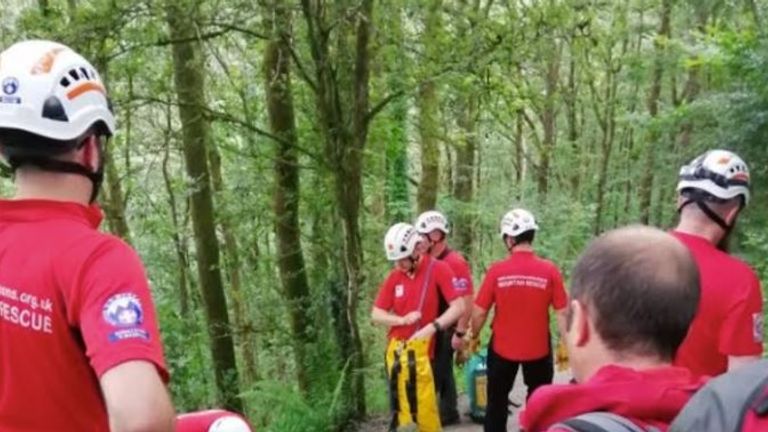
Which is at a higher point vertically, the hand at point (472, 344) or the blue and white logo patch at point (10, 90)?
the blue and white logo patch at point (10, 90)

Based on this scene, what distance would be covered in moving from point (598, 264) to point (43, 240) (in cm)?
145

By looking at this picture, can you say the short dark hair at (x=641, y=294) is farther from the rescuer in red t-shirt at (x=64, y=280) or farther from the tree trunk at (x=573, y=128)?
the tree trunk at (x=573, y=128)

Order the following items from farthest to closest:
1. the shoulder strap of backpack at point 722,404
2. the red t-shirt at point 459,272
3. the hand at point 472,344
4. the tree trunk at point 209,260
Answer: the tree trunk at point 209,260 → the red t-shirt at point 459,272 → the hand at point 472,344 → the shoulder strap of backpack at point 722,404

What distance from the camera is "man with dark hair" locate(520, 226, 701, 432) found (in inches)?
68.2

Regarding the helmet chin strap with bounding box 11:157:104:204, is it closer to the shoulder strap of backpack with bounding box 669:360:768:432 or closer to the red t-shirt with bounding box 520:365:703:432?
the red t-shirt with bounding box 520:365:703:432

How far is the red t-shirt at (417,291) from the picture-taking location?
750 cm

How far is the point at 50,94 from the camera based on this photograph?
7.39 ft

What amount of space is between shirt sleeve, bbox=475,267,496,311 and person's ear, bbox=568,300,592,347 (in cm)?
489


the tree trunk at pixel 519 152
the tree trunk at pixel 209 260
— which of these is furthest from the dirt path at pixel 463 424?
the tree trunk at pixel 519 152

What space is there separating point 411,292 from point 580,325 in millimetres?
5562

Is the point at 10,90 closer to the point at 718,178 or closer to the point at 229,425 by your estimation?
the point at 229,425

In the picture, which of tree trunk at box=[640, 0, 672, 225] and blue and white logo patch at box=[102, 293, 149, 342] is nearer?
blue and white logo patch at box=[102, 293, 149, 342]

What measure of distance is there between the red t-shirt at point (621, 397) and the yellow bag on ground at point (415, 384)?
5.17 m

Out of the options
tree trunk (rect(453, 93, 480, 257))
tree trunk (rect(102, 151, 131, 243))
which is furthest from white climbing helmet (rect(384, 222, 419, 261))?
tree trunk (rect(453, 93, 480, 257))
